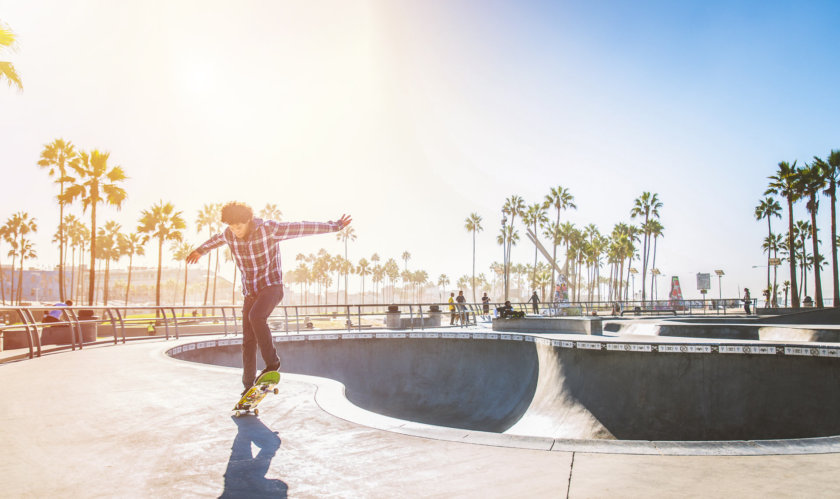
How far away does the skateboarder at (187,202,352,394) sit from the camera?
16.3ft

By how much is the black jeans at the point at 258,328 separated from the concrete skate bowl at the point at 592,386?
2.79 meters

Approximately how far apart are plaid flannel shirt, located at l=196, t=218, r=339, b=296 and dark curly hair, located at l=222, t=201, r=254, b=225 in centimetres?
17

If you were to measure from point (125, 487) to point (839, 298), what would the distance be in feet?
163

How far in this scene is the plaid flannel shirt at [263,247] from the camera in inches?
197

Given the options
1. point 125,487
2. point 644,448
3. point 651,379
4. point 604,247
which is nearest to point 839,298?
point 651,379

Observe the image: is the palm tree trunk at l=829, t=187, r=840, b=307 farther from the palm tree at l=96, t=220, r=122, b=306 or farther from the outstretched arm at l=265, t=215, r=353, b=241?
the palm tree at l=96, t=220, r=122, b=306

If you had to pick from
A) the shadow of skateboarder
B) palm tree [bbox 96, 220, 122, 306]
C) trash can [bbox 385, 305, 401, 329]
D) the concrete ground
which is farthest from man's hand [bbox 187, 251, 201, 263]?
palm tree [bbox 96, 220, 122, 306]

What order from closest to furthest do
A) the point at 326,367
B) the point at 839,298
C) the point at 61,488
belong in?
the point at 61,488 < the point at 326,367 < the point at 839,298

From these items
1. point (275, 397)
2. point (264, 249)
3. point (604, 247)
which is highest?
point (604, 247)

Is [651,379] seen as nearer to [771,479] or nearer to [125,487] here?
[771,479]

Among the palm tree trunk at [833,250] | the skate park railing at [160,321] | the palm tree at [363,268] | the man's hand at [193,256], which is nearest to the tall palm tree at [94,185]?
the skate park railing at [160,321]

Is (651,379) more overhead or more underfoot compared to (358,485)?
more underfoot

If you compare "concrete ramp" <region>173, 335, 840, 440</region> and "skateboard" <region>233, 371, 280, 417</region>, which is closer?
"skateboard" <region>233, 371, 280, 417</region>

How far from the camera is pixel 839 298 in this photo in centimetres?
3847
